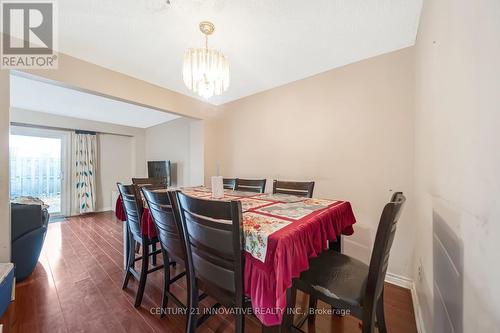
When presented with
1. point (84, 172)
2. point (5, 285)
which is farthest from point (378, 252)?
point (84, 172)

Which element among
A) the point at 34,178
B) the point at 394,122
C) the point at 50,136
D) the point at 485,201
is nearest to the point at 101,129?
the point at 50,136

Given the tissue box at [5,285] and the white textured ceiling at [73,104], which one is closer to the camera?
the tissue box at [5,285]

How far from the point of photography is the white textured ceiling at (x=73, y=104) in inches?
110

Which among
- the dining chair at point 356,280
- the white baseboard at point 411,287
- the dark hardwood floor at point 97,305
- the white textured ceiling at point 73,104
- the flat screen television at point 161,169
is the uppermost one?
the white textured ceiling at point 73,104

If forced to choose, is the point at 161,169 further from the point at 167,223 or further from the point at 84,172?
the point at 167,223

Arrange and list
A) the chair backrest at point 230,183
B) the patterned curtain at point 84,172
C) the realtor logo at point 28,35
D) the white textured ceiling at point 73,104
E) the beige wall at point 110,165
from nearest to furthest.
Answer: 1. the realtor logo at point 28,35
2. the chair backrest at point 230,183
3. the white textured ceiling at point 73,104
4. the patterned curtain at point 84,172
5. the beige wall at point 110,165

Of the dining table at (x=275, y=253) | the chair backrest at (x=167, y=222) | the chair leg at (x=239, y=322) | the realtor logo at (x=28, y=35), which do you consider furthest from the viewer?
the realtor logo at (x=28, y=35)

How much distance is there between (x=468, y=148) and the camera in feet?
2.31

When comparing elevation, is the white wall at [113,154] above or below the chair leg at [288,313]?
above

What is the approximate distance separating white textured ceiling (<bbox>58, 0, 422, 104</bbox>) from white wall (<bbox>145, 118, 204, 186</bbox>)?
148cm

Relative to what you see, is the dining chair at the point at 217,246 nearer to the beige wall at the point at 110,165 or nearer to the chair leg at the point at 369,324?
the chair leg at the point at 369,324

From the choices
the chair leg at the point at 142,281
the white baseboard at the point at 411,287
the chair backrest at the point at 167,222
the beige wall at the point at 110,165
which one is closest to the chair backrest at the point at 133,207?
the chair leg at the point at 142,281

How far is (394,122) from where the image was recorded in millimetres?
1901

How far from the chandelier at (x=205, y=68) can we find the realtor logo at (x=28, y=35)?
3.35ft
